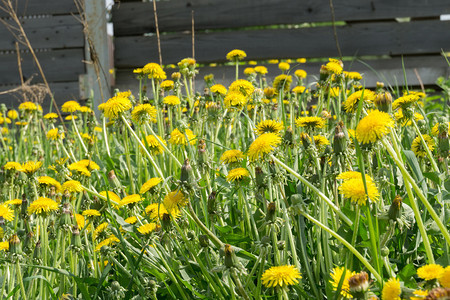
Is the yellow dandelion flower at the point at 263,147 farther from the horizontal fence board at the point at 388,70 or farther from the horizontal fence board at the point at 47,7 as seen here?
the horizontal fence board at the point at 47,7

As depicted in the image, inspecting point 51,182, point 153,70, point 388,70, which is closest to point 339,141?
point 51,182

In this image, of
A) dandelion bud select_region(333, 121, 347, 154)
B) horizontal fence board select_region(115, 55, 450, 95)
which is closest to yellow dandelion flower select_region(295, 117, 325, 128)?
dandelion bud select_region(333, 121, 347, 154)

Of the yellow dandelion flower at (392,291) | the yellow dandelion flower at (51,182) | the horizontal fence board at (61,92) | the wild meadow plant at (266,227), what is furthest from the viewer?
the horizontal fence board at (61,92)

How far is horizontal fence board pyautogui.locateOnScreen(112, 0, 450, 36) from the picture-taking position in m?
4.69

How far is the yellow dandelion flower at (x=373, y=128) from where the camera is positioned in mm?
835

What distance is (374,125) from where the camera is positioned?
838mm

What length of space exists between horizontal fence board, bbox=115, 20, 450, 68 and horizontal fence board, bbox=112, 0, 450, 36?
8 cm

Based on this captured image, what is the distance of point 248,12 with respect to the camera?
4.78 meters

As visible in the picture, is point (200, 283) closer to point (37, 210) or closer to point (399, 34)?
point (37, 210)

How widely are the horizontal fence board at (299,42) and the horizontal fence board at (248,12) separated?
0.27 feet

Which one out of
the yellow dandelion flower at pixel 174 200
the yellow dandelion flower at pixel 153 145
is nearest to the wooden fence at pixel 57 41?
the yellow dandelion flower at pixel 153 145

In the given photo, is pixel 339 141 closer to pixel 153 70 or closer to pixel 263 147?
pixel 263 147

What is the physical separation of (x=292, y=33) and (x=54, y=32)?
7.23ft

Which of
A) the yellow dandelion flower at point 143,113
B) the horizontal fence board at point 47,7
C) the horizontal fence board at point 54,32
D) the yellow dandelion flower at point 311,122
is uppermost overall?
the horizontal fence board at point 47,7
